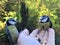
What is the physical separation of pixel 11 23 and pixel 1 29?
0.92 meters

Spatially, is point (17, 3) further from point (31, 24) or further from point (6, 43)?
point (6, 43)

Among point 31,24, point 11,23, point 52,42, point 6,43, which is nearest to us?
point 11,23

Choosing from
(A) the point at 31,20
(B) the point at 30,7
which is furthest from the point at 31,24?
(B) the point at 30,7

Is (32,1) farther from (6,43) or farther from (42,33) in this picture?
(42,33)

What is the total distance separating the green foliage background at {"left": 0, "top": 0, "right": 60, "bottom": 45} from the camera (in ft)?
7.40

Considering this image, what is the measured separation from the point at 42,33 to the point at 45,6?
0.85 metres

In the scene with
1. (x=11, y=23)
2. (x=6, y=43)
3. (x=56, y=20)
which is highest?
(x=11, y=23)

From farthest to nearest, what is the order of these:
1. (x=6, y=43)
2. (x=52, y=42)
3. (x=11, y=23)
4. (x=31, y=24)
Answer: (x=31, y=24) → (x=6, y=43) → (x=52, y=42) → (x=11, y=23)

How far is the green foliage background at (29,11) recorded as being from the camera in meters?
2.26

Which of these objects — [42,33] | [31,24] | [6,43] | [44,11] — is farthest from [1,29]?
[42,33]

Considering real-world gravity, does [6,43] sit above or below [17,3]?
below

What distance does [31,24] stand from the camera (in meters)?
2.30

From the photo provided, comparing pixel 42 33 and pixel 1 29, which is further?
pixel 1 29

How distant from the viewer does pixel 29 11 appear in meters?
2.29
